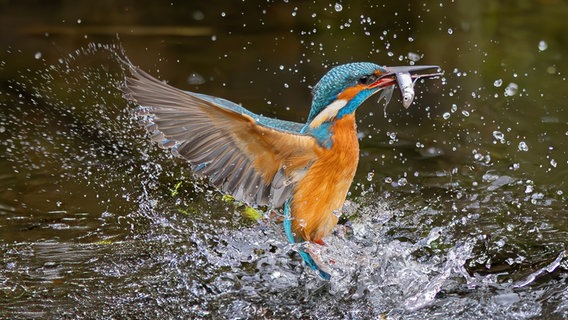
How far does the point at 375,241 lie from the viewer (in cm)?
392

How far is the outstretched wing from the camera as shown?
3.09m

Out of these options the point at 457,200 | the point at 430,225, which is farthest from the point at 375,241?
the point at 457,200

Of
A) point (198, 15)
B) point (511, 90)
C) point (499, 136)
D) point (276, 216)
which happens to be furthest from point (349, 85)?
point (198, 15)

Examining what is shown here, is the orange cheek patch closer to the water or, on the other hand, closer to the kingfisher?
the kingfisher

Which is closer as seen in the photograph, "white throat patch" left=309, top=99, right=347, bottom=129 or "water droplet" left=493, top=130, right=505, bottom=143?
"white throat patch" left=309, top=99, right=347, bottom=129

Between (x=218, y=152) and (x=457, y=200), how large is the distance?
155cm

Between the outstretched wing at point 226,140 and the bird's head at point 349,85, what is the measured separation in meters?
0.15

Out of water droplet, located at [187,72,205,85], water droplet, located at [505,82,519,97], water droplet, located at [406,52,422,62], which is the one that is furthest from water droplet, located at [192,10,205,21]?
water droplet, located at [505,82,519,97]

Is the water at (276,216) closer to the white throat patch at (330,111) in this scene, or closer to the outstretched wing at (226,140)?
the outstretched wing at (226,140)

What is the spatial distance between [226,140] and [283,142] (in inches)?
8.8

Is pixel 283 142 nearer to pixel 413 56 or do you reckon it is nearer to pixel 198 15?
pixel 413 56

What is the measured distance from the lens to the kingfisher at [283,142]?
3.14 meters

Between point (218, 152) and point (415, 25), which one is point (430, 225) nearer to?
point (218, 152)

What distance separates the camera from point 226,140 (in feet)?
10.6
